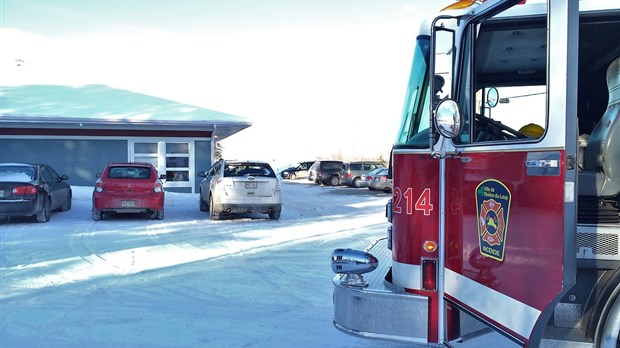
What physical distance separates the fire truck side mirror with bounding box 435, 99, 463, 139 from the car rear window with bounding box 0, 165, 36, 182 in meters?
12.2

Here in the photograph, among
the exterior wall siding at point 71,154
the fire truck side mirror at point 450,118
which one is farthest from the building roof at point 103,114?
the fire truck side mirror at point 450,118

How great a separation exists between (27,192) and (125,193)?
220cm

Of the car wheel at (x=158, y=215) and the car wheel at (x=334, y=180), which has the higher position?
the car wheel at (x=334, y=180)

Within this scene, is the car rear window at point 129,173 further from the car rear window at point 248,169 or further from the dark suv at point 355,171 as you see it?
the dark suv at point 355,171

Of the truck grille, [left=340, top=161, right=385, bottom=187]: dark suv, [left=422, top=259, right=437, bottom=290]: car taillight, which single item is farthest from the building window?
the truck grille

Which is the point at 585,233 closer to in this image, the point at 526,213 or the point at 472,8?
the point at 526,213

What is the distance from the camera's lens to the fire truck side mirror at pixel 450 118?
3.16 metres

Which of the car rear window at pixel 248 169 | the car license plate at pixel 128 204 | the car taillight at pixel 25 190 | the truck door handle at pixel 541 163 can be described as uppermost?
the truck door handle at pixel 541 163

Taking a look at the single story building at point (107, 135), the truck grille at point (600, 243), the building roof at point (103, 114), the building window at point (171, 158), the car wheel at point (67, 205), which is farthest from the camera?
the building window at point (171, 158)

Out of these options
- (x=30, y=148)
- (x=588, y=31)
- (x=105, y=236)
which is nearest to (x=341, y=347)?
(x=588, y=31)

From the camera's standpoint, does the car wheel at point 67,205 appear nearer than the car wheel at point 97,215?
No

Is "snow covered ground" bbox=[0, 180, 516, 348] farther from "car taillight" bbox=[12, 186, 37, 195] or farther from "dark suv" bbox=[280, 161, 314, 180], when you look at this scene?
"dark suv" bbox=[280, 161, 314, 180]

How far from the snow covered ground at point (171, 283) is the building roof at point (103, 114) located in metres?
8.64

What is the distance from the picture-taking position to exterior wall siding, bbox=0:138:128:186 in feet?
71.0
